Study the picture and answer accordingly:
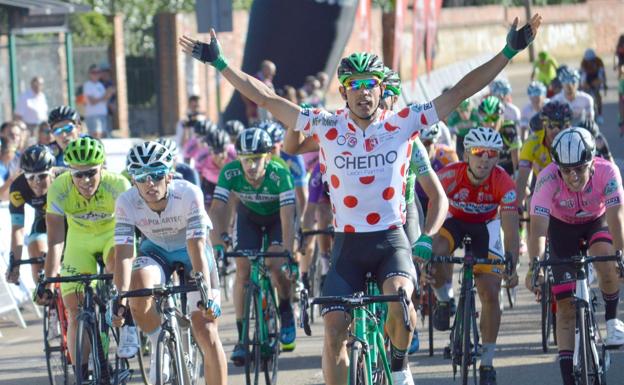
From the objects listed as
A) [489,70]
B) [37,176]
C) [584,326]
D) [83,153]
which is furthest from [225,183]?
[489,70]

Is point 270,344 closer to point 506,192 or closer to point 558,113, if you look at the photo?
point 506,192

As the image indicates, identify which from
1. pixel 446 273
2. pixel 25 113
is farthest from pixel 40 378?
pixel 25 113

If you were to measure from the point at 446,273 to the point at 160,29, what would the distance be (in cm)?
2446

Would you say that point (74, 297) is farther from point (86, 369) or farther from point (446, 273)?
point (446, 273)

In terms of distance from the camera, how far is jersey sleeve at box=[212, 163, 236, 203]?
10.5 m

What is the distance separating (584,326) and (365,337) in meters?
1.72

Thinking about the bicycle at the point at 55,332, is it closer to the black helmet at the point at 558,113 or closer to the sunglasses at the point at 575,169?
the sunglasses at the point at 575,169

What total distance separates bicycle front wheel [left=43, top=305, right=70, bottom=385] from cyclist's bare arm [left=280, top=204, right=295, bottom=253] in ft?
5.81

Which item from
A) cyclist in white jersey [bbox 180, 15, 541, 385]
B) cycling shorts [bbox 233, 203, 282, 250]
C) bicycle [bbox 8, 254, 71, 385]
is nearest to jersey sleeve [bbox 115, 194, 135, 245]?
bicycle [bbox 8, 254, 71, 385]

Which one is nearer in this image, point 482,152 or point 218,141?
point 482,152

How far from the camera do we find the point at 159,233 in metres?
8.55

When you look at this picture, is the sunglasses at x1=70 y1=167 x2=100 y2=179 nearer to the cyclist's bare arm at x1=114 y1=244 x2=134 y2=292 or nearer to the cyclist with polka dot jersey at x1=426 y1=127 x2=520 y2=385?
the cyclist's bare arm at x1=114 y1=244 x2=134 y2=292

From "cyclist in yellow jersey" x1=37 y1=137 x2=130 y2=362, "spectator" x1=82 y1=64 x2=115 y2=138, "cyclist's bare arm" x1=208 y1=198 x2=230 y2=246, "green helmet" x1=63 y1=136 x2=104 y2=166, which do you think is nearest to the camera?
"green helmet" x1=63 y1=136 x2=104 y2=166

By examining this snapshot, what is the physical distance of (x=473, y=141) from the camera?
9.73m
